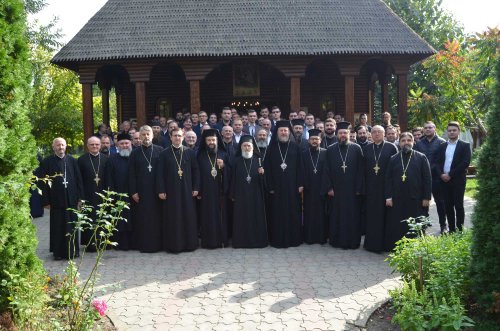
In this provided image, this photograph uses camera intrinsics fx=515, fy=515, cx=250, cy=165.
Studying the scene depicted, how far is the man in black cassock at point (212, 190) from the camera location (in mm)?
8695

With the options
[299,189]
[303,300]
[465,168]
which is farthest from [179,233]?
[465,168]

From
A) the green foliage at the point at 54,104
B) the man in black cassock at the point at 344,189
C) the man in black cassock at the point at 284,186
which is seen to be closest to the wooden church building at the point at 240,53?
the green foliage at the point at 54,104

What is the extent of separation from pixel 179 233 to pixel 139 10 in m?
12.3

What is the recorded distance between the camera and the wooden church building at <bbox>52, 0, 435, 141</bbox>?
16.4 m

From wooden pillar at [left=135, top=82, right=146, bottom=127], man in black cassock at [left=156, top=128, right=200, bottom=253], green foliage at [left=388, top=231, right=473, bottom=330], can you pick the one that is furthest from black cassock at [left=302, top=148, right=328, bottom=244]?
wooden pillar at [left=135, top=82, right=146, bottom=127]

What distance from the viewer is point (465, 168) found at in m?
8.77

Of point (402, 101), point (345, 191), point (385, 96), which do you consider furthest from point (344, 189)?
point (385, 96)

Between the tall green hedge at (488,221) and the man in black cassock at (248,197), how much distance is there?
14.7ft

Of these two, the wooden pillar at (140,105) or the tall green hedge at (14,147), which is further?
the wooden pillar at (140,105)

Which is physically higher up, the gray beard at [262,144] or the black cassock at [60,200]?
the gray beard at [262,144]

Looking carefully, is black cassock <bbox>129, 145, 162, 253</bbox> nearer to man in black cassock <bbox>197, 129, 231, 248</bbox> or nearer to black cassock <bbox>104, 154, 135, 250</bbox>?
black cassock <bbox>104, 154, 135, 250</bbox>

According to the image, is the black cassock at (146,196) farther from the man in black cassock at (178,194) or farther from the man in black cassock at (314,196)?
the man in black cassock at (314,196)

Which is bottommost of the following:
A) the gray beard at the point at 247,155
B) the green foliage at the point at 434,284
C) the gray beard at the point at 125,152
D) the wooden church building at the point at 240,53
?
the green foliage at the point at 434,284

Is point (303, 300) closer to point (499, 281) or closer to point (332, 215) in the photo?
point (499, 281)
